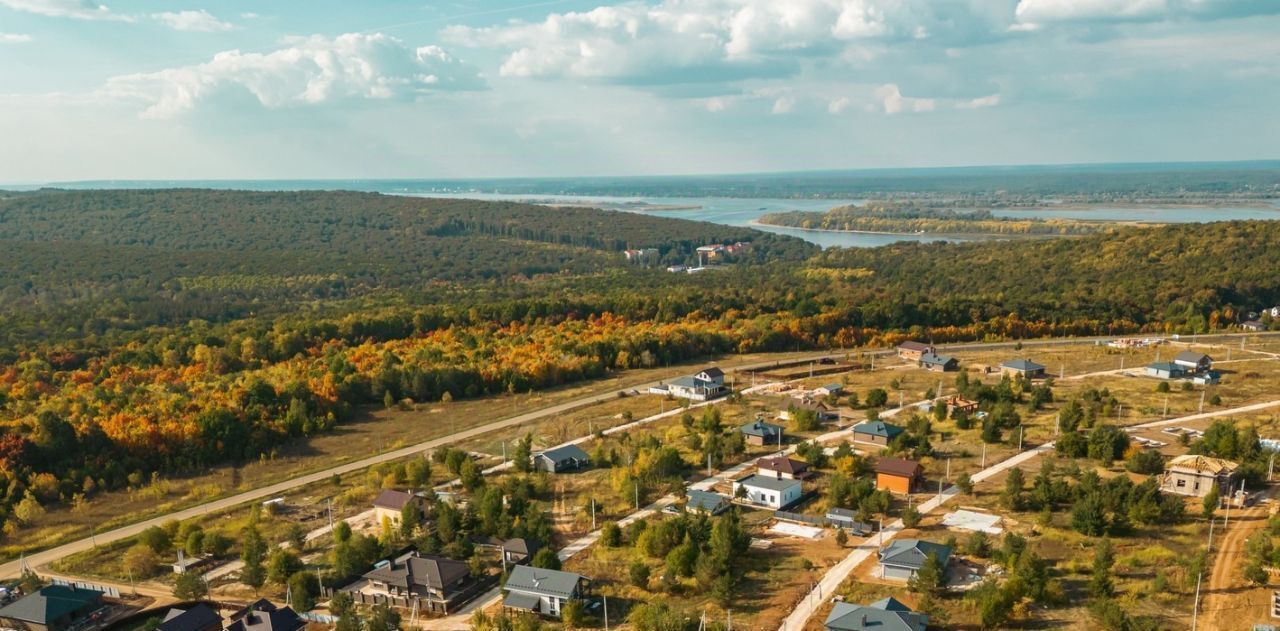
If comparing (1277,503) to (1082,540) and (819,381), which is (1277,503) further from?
(819,381)

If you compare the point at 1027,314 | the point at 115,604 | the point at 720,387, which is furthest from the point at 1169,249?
the point at 115,604

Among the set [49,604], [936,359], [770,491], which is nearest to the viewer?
[49,604]

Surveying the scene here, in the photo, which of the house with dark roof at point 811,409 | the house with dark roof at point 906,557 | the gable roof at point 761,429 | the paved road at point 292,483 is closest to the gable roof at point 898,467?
the house with dark roof at point 906,557

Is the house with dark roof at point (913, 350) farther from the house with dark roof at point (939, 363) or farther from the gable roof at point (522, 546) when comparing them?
the gable roof at point (522, 546)

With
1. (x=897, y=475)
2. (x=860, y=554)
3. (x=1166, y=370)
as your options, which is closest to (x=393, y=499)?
(x=860, y=554)

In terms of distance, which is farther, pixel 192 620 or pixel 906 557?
pixel 906 557

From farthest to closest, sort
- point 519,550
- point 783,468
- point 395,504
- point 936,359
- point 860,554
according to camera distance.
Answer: point 936,359
point 783,468
point 395,504
point 519,550
point 860,554

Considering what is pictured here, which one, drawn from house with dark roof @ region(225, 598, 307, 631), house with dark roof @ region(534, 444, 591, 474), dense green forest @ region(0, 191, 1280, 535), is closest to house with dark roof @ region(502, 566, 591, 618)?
house with dark roof @ region(225, 598, 307, 631)

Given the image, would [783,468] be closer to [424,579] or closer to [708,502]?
[708,502]

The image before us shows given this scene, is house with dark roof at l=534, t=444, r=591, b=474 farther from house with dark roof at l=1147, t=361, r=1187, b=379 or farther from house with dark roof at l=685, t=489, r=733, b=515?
house with dark roof at l=1147, t=361, r=1187, b=379
